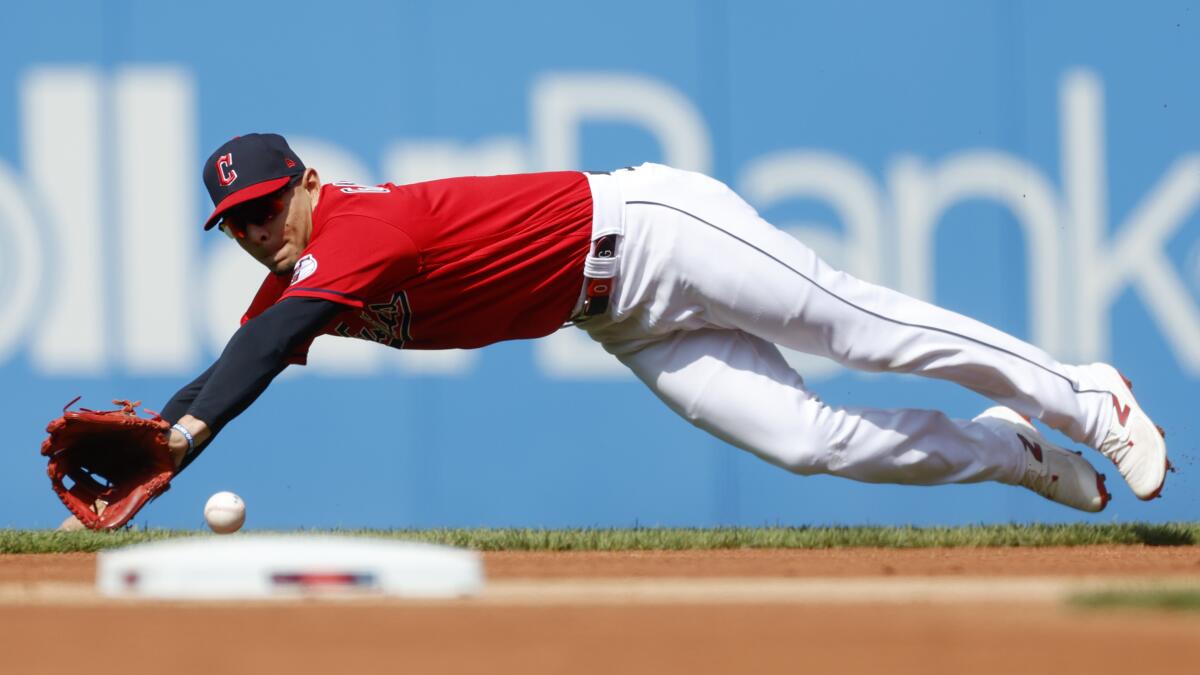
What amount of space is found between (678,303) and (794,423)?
0.37 metres

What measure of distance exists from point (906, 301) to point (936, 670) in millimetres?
1903

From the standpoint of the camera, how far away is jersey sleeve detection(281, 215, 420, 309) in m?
2.97

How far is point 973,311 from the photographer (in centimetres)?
522

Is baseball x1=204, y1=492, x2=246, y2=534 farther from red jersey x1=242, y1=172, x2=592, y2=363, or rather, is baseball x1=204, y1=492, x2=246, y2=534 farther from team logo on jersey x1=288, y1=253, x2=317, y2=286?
team logo on jersey x1=288, y1=253, x2=317, y2=286

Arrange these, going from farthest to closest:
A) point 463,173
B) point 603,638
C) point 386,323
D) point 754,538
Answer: point 463,173, point 754,538, point 386,323, point 603,638

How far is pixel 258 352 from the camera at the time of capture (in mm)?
2949

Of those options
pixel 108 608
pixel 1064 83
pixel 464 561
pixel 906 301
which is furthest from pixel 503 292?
pixel 1064 83

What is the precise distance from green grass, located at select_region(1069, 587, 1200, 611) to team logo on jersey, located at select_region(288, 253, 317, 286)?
163 centimetres

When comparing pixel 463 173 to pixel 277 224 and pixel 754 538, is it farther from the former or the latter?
pixel 277 224

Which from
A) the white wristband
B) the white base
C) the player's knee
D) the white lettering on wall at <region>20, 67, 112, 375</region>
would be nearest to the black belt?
the player's knee

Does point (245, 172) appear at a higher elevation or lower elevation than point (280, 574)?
higher

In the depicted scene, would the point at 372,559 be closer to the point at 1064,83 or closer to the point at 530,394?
the point at 530,394

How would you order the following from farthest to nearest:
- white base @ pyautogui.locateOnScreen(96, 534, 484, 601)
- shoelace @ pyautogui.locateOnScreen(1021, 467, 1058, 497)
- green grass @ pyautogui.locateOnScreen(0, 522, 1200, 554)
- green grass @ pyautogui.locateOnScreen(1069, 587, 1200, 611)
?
1. green grass @ pyautogui.locateOnScreen(0, 522, 1200, 554)
2. shoelace @ pyautogui.locateOnScreen(1021, 467, 1058, 497)
3. white base @ pyautogui.locateOnScreen(96, 534, 484, 601)
4. green grass @ pyautogui.locateOnScreen(1069, 587, 1200, 611)

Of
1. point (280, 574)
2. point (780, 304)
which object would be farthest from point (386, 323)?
point (280, 574)
